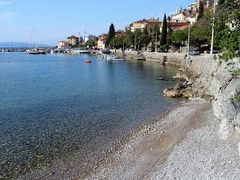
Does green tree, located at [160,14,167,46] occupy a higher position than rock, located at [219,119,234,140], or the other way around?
green tree, located at [160,14,167,46]

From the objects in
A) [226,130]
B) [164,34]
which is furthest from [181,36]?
[226,130]

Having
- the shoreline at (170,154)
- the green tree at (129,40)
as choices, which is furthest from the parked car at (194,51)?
the green tree at (129,40)

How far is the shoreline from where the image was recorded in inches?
714

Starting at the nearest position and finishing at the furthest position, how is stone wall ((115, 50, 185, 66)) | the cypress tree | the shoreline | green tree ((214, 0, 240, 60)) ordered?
green tree ((214, 0, 240, 60)), the shoreline, stone wall ((115, 50, 185, 66)), the cypress tree

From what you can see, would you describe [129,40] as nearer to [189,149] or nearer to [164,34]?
[164,34]

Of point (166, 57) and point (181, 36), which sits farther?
point (181, 36)

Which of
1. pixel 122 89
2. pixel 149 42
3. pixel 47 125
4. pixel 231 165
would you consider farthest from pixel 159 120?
pixel 149 42

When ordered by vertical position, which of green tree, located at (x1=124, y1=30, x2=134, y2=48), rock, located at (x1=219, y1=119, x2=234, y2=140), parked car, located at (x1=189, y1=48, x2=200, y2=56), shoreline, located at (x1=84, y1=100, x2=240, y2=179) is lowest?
shoreline, located at (x1=84, y1=100, x2=240, y2=179)

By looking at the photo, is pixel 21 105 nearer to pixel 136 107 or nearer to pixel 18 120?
pixel 18 120

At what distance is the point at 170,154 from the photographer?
20.9 metres

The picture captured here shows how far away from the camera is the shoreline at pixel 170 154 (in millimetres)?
18125

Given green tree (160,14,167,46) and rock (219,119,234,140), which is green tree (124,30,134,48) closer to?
green tree (160,14,167,46)

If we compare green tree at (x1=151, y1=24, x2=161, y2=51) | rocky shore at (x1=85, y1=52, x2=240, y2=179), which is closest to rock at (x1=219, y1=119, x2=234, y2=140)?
rocky shore at (x1=85, y1=52, x2=240, y2=179)

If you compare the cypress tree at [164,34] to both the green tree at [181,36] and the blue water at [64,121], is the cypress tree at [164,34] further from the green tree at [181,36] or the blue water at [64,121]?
the blue water at [64,121]
